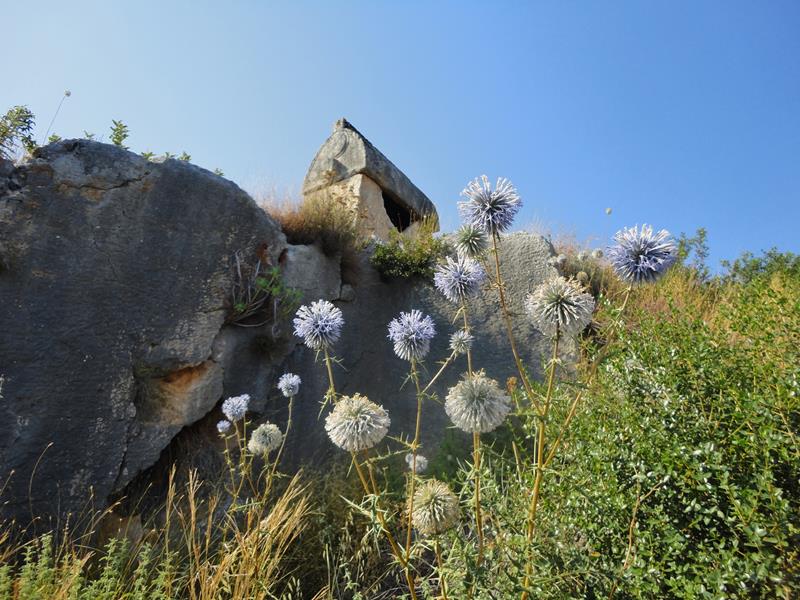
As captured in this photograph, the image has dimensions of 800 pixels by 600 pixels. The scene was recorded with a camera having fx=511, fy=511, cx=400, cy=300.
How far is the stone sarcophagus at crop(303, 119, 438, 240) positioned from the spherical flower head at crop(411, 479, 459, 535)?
7.45 meters

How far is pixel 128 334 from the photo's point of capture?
4336 millimetres

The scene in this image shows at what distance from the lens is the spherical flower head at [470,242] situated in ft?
7.70

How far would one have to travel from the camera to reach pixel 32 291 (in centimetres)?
407

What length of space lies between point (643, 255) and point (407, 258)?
4559 millimetres

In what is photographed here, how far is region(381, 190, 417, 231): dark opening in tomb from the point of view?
1098cm

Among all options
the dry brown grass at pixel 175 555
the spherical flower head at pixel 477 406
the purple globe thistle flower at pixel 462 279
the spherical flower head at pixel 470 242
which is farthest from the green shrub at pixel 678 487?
the dry brown grass at pixel 175 555

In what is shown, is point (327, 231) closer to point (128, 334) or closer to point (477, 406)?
point (128, 334)

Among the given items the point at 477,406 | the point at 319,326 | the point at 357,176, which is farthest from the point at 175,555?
the point at 357,176

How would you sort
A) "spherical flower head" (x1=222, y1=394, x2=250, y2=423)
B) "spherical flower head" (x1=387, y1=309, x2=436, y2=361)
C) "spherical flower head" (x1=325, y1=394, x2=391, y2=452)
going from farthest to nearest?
1. "spherical flower head" (x1=222, y1=394, x2=250, y2=423)
2. "spherical flower head" (x1=387, y1=309, x2=436, y2=361)
3. "spherical flower head" (x1=325, y1=394, x2=391, y2=452)

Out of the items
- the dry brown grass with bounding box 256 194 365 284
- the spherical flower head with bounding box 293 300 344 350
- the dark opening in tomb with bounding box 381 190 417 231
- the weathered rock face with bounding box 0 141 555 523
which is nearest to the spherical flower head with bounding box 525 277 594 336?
the spherical flower head with bounding box 293 300 344 350

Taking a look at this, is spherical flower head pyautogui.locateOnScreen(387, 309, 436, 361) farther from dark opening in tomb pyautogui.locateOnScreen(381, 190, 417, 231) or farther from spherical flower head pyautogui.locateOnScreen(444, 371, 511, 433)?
dark opening in tomb pyautogui.locateOnScreen(381, 190, 417, 231)

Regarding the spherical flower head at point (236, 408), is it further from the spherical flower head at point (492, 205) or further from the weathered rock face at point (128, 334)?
the spherical flower head at point (492, 205)

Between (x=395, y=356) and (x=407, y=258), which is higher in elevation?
(x=407, y=258)

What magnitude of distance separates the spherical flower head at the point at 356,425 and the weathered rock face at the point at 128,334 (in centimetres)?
176
